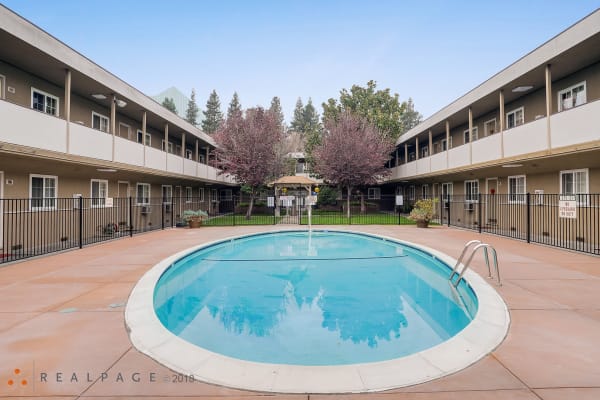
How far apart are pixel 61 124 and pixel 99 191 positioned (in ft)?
17.6

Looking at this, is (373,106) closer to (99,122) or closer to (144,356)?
(99,122)

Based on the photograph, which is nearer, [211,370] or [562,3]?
[211,370]

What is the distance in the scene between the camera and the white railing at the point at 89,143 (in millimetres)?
10857

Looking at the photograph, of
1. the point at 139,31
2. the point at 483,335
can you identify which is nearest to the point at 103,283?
the point at 483,335

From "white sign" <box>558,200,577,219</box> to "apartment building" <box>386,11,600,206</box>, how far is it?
1.24 ft

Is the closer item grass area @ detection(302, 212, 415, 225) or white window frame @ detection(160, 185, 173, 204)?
grass area @ detection(302, 212, 415, 225)

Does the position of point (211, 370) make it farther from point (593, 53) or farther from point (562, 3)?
point (562, 3)

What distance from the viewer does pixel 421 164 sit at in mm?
21812

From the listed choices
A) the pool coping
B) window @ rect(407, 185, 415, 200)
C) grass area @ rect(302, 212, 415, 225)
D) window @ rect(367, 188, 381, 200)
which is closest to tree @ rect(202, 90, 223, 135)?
window @ rect(367, 188, 381, 200)

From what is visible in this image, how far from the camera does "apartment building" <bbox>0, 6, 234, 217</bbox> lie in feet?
28.9

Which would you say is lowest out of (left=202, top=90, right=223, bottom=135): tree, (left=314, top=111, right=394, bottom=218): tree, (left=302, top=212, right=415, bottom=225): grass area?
(left=302, top=212, right=415, bottom=225): grass area

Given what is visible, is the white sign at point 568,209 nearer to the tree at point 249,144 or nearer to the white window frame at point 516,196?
the white window frame at point 516,196

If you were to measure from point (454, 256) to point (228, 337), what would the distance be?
7.08 meters

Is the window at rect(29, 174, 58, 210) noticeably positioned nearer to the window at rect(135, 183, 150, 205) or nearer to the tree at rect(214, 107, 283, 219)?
the window at rect(135, 183, 150, 205)
